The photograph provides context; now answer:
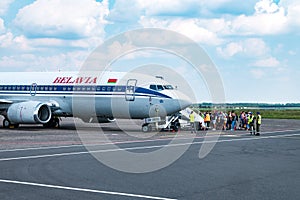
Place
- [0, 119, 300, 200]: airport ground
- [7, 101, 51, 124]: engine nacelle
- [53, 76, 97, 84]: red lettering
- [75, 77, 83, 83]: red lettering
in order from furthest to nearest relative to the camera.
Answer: [75, 77, 83, 83]: red lettering < [53, 76, 97, 84]: red lettering < [7, 101, 51, 124]: engine nacelle < [0, 119, 300, 200]: airport ground

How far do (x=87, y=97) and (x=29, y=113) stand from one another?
387 centimetres

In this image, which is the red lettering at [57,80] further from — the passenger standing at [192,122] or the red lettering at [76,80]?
the passenger standing at [192,122]

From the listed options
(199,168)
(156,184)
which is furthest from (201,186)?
(199,168)

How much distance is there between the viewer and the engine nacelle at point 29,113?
30.0m

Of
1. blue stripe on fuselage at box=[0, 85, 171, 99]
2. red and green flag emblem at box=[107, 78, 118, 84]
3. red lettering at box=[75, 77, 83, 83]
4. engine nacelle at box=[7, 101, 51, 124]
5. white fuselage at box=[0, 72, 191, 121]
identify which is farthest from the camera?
red lettering at box=[75, 77, 83, 83]

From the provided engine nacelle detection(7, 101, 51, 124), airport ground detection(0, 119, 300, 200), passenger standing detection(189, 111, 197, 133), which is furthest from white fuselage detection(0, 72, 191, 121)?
airport ground detection(0, 119, 300, 200)

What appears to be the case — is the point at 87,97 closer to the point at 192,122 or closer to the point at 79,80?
the point at 79,80

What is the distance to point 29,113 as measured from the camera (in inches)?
1184

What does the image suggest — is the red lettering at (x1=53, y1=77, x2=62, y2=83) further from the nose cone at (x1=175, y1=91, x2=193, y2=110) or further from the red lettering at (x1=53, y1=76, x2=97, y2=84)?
the nose cone at (x1=175, y1=91, x2=193, y2=110)

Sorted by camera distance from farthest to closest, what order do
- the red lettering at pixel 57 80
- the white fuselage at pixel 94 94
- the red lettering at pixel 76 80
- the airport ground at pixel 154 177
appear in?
the red lettering at pixel 57 80, the red lettering at pixel 76 80, the white fuselage at pixel 94 94, the airport ground at pixel 154 177

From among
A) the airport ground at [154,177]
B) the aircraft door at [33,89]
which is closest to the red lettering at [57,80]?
the aircraft door at [33,89]

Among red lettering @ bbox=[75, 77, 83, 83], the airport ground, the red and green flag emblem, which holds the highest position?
red lettering @ bbox=[75, 77, 83, 83]

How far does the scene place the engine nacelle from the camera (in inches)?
Answer: 1182

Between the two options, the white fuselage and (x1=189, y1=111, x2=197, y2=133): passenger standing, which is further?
(x1=189, y1=111, x2=197, y2=133): passenger standing
